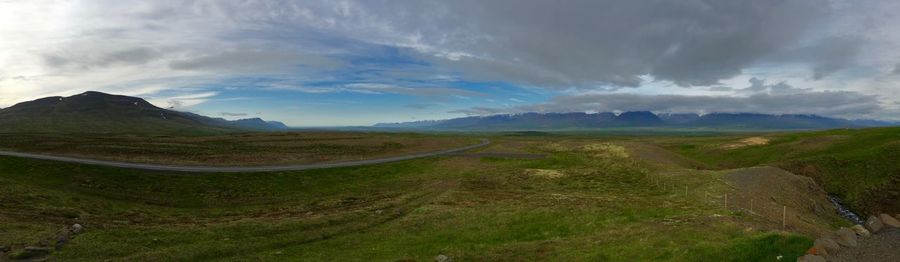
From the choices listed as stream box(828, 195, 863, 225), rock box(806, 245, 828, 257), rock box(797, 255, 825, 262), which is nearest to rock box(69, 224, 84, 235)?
rock box(797, 255, 825, 262)

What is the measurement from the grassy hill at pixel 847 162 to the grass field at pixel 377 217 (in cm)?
1746

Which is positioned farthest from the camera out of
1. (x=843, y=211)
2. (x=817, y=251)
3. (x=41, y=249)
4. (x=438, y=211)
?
(x=843, y=211)

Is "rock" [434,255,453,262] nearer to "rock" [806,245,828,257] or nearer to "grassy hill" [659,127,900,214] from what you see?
"rock" [806,245,828,257]

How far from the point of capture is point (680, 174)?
5594 centimetres

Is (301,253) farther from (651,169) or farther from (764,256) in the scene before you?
(651,169)

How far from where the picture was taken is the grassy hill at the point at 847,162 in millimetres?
49094

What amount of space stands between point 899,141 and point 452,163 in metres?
72.1

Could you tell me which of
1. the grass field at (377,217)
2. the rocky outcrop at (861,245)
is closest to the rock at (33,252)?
the grass field at (377,217)

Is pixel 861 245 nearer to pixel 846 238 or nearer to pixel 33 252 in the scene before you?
pixel 846 238

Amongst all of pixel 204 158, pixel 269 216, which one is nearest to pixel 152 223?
pixel 269 216

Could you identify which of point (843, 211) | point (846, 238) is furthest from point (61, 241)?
point (843, 211)

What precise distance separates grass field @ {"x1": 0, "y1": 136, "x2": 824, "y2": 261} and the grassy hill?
17459 mm

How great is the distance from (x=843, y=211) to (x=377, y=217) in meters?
50.6

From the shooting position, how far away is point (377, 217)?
127 ft
